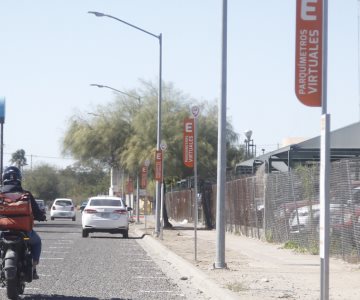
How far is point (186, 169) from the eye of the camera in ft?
138

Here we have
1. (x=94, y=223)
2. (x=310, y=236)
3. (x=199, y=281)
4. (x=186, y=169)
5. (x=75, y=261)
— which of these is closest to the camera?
(x=199, y=281)

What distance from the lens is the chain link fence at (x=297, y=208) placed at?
58.8 ft

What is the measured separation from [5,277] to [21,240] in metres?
0.54

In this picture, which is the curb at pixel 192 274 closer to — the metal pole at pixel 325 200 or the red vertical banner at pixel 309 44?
the metal pole at pixel 325 200

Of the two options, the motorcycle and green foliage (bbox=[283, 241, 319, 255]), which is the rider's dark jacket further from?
Result: green foliage (bbox=[283, 241, 319, 255])

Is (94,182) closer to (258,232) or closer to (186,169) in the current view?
(186,169)

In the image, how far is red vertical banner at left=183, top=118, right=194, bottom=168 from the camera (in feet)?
69.7

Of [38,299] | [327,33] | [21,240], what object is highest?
[327,33]

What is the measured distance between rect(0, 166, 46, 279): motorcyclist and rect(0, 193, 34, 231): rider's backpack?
26 cm

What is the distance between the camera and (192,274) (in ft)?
54.6

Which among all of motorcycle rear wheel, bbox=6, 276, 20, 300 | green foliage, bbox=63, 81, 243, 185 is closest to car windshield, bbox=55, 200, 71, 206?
green foliage, bbox=63, 81, 243, 185

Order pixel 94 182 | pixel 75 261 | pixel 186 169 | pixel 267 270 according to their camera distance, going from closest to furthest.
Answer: pixel 267 270, pixel 75 261, pixel 186 169, pixel 94 182

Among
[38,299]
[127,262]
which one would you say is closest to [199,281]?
[38,299]

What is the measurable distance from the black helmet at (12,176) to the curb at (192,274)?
348cm
